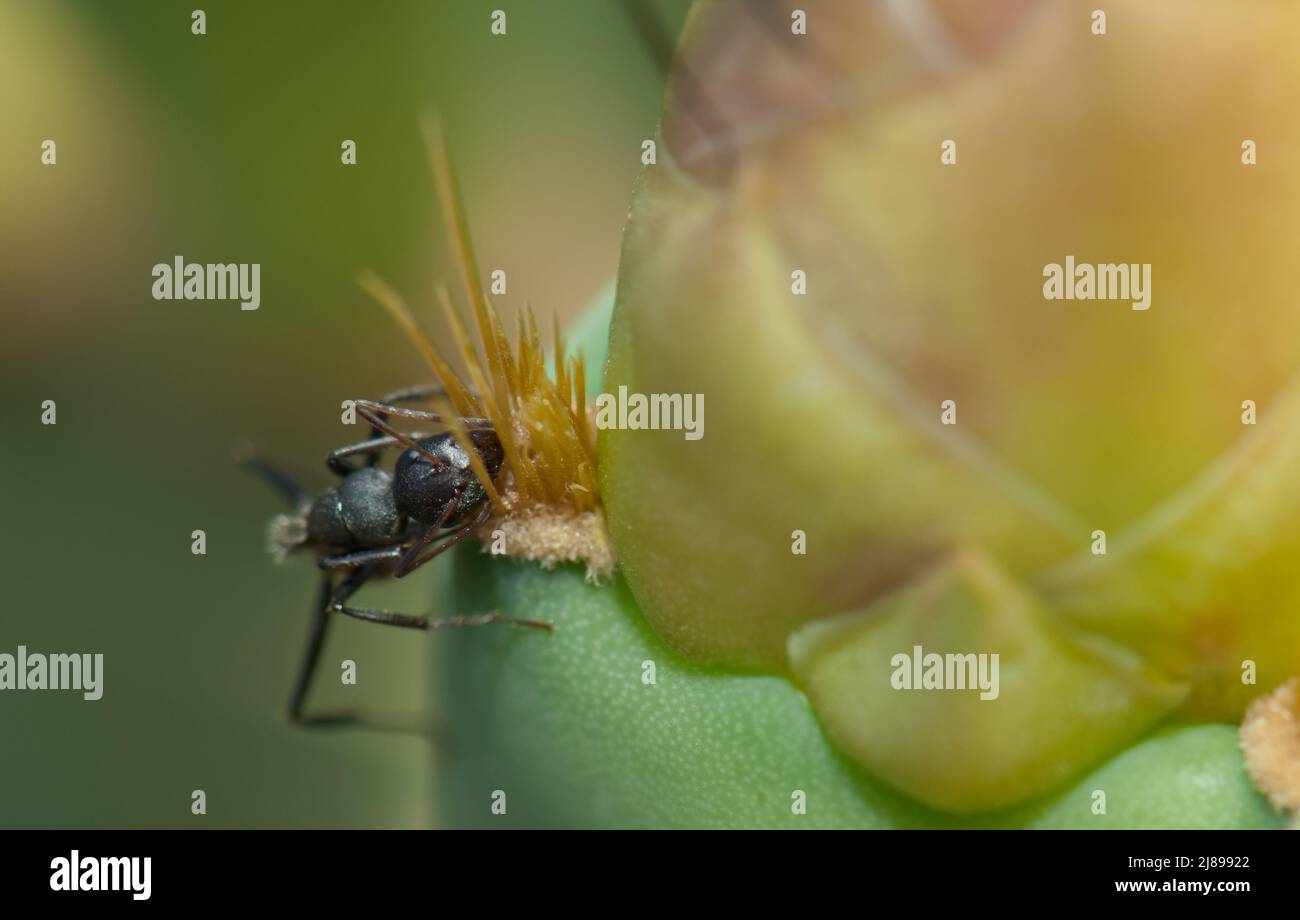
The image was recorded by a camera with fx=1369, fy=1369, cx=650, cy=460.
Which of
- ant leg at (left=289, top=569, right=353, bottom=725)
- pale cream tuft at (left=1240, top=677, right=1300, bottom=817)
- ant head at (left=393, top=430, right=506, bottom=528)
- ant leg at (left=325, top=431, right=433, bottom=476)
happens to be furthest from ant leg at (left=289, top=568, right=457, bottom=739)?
pale cream tuft at (left=1240, top=677, right=1300, bottom=817)

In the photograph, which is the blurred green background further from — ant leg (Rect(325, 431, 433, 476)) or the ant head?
the ant head

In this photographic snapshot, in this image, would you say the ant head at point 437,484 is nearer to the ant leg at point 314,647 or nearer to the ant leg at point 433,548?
the ant leg at point 433,548

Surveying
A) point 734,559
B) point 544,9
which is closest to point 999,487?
point 734,559

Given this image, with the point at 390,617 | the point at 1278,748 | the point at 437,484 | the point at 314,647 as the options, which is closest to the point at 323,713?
the point at 314,647

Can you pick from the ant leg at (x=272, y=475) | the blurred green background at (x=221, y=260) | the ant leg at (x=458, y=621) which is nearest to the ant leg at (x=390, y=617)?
the ant leg at (x=458, y=621)

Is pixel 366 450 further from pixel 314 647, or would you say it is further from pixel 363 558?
pixel 314 647

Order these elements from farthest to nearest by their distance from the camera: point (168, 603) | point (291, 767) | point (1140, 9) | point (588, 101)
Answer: point (588, 101) < point (168, 603) < point (291, 767) < point (1140, 9)

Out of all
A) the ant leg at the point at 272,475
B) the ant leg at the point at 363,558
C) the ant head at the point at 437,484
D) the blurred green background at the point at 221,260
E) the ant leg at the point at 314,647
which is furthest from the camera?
the blurred green background at the point at 221,260
